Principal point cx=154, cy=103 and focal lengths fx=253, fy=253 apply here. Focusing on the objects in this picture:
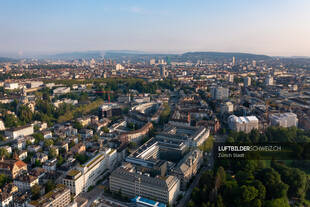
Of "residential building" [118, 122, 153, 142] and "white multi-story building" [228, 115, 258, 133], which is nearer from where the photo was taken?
"residential building" [118, 122, 153, 142]

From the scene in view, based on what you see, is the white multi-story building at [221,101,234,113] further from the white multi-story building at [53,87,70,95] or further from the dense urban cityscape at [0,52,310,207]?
the white multi-story building at [53,87,70,95]

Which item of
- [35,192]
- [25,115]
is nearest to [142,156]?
[35,192]

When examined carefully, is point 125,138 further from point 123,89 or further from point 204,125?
point 123,89

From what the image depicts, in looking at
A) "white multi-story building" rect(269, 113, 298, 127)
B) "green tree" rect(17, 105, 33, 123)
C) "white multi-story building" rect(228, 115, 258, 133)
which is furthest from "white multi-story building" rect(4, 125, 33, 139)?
"white multi-story building" rect(269, 113, 298, 127)

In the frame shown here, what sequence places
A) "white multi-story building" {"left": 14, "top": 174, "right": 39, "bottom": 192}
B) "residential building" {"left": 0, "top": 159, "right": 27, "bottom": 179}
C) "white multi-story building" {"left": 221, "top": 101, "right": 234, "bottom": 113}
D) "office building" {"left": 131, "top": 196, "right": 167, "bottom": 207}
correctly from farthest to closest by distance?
1. "white multi-story building" {"left": 221, "top": 101, "right": 234, "bottom": 113}
2. "residential building" {"left": 0, "top": 159, "right": 27, "bottom": 179}
3. "white multi-story building" {"left": 14, "top": 174, "right": 39, "bottom": 192}
4. "office building" {"left": 131, "top": 196, "right": 167, "bottom": 207}

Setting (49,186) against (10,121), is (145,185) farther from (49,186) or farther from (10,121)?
(10,121)

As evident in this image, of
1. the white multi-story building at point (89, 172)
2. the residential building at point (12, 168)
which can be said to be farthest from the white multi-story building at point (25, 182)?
the white multi-story building at point (89, 172)

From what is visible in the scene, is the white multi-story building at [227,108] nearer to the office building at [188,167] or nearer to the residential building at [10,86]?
the office building at [188,167]
